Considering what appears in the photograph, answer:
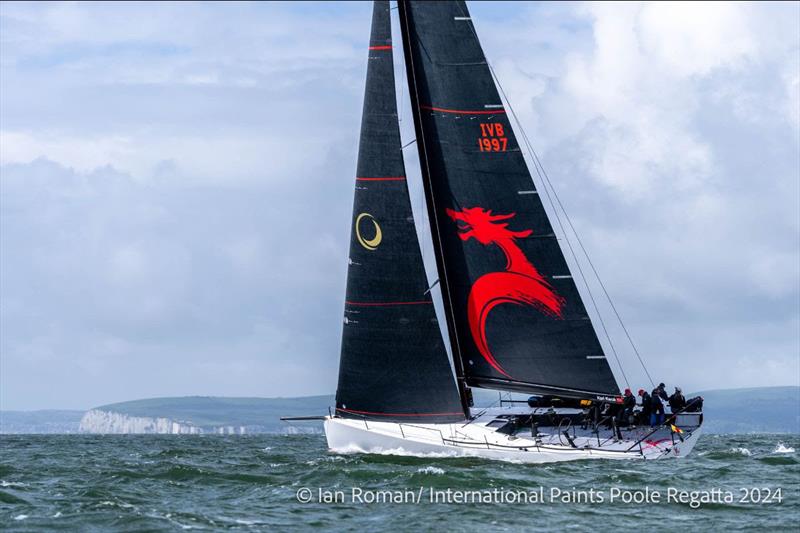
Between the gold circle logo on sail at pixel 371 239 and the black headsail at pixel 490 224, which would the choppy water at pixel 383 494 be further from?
the gold circle logo on sail at pixel 371 239

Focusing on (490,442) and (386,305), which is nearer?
(490,442)

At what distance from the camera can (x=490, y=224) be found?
36844 mm

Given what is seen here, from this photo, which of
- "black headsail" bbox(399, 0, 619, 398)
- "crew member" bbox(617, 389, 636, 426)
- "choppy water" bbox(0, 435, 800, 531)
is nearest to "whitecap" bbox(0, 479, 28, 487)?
"choppy water" bbox(0, 435, 800, 531)

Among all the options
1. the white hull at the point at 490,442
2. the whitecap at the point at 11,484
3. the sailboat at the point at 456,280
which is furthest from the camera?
the sailboat at the point at 456,280

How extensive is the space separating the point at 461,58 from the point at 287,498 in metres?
14.8

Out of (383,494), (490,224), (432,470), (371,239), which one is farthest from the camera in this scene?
(371,239)

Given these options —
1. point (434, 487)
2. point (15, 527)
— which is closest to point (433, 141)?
point (434, 487)

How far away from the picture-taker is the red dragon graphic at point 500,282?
36.8 m

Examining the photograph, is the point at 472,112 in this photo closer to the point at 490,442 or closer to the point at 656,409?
the point at 490,442

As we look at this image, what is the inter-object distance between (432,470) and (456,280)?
736cm

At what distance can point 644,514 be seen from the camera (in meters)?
26.5

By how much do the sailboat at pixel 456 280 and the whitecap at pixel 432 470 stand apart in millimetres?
3731

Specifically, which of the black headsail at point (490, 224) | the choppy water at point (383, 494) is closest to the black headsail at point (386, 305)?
the black headsail at point (490, 224)

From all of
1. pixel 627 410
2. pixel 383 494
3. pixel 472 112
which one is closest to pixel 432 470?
pixel 383 494
